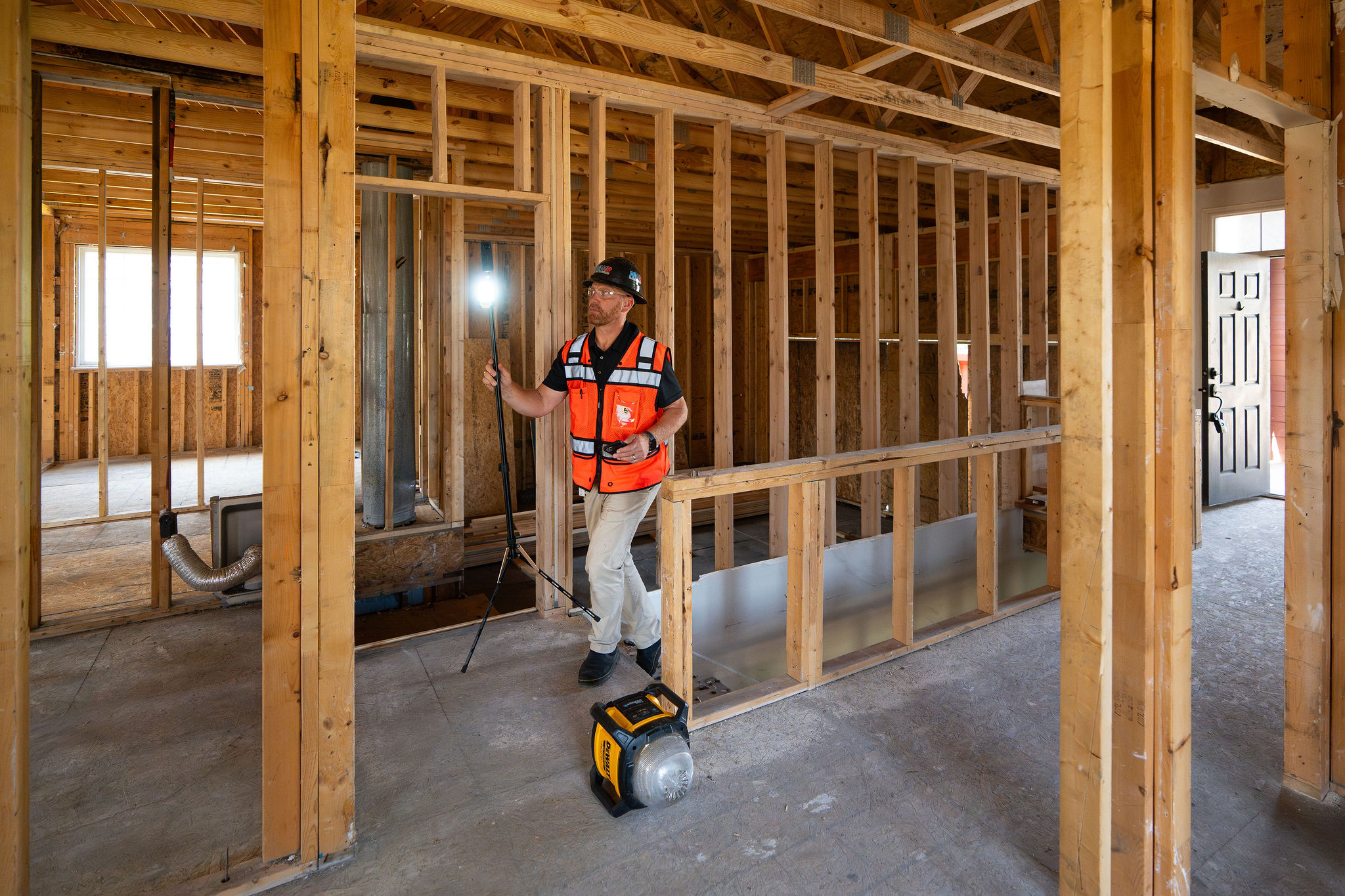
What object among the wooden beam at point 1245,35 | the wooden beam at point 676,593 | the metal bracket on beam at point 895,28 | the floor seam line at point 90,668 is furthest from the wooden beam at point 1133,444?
the floor seam line at point 90,668

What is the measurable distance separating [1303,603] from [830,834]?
5.46 feet

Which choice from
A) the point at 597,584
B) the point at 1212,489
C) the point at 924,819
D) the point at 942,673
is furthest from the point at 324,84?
the point at 1212,489

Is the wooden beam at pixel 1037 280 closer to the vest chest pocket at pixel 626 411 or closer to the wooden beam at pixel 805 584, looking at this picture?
the wooden beam at pixel 805 584

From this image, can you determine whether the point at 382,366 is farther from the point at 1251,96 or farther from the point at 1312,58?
the point at 1312,58

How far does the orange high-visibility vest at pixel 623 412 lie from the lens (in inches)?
116

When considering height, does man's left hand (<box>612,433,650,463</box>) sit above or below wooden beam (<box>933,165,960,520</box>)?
below

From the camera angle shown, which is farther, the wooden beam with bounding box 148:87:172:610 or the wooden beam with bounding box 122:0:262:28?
the wooden beam with bounding box 148:87:172:610

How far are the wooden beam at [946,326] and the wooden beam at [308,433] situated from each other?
418 cm

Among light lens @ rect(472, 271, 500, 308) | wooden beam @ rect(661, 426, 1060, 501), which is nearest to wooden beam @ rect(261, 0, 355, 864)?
light lens @ rect(472, 271, 500, 308)

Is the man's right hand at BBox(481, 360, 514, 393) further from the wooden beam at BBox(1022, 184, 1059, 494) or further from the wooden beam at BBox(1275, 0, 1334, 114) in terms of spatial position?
the wooden beam at BBox(1022, 184, 1059, 494)

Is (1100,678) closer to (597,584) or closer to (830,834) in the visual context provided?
Answer: (830,834)

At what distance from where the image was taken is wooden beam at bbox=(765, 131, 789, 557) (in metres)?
4.34

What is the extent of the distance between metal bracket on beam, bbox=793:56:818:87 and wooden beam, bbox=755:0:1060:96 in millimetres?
287

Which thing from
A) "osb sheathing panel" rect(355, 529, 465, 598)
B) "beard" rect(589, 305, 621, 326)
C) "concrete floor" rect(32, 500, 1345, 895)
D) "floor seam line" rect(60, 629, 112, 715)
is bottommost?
"concrete floor" rect(32, 500, 1345, 895)
